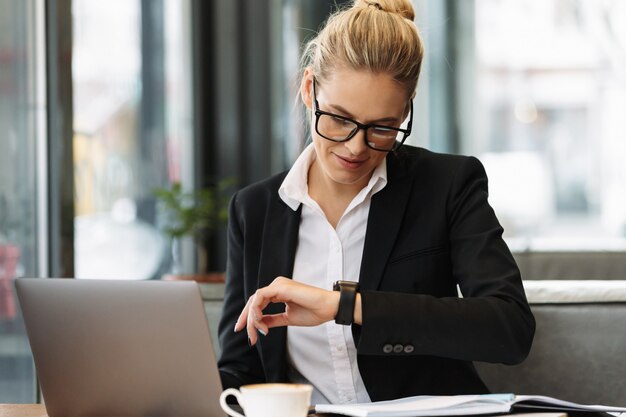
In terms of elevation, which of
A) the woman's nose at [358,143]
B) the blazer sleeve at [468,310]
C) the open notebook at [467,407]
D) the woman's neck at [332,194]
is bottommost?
the open notebook at [467,407]

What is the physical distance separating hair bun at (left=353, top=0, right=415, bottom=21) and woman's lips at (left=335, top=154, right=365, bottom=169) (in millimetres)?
310

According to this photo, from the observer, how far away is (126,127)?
4.12 meters

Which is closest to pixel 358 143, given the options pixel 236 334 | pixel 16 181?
pixel 236 334

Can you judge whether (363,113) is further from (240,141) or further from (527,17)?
(527,17)

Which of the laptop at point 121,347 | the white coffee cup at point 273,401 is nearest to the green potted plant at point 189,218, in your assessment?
the laptop at point 121,347

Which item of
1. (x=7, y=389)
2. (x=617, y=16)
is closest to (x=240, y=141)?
(x=7, y=389)

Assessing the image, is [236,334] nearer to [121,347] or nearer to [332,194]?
[332,194]

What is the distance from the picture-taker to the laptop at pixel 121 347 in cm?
126

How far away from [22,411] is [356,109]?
764mm

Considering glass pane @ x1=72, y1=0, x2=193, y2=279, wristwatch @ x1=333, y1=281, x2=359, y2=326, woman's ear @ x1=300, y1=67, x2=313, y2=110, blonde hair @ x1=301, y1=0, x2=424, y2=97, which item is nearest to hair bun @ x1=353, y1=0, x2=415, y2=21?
blonde hair @ x1=301, y1=0, x2=424, y2=97

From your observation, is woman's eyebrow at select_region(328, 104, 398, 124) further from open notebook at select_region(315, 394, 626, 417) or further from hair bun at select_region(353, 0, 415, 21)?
open notebook at select_region(315, 394, 626, 417)

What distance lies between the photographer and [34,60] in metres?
3.11

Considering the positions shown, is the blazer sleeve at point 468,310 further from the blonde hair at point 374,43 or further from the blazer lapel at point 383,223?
the blonde hair at point 374,43

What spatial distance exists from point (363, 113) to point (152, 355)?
0.61 metres
